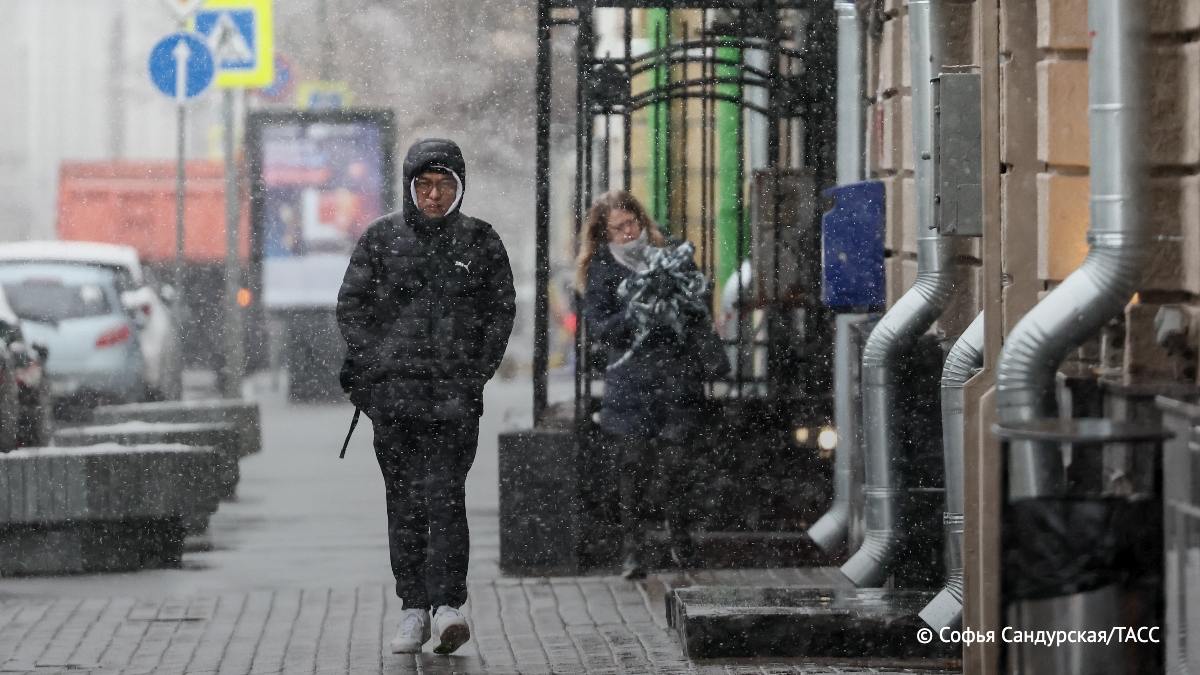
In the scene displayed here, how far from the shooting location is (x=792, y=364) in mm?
10766

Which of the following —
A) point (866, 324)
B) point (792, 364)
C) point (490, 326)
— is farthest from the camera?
point (792, 364)

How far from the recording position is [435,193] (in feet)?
26.1

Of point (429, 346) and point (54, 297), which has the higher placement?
point (54, 297)

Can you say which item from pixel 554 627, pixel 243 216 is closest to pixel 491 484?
pixel 554 627

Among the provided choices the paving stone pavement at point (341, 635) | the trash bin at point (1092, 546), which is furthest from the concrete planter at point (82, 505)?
the trash bin at point (1092, 546)

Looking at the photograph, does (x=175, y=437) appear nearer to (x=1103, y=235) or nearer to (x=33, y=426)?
(x=33, y=426)

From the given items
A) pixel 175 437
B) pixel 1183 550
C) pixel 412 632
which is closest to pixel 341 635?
pixel 412 632

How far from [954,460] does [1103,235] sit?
1.61 metres

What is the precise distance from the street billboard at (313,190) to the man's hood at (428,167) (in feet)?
52.2

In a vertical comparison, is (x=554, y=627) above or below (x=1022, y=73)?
below

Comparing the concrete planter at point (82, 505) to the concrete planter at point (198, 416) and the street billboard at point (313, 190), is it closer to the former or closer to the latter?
the concrete planter at point (198, 416)

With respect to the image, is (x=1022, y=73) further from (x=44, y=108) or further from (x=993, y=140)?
(x=44, y=108)

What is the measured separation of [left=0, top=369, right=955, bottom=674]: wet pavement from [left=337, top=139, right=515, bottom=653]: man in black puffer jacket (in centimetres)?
35

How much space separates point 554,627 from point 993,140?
2991mm
